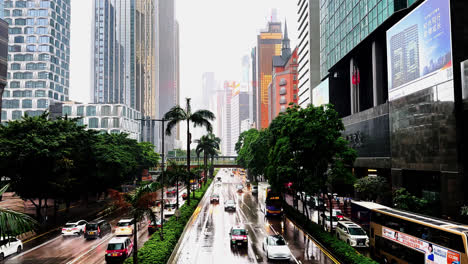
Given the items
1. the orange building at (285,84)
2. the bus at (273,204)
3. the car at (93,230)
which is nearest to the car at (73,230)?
the car at (93,230)

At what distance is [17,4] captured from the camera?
130125mm

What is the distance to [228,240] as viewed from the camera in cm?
3228

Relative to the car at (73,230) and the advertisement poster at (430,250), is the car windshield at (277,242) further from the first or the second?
the car at (73,230)

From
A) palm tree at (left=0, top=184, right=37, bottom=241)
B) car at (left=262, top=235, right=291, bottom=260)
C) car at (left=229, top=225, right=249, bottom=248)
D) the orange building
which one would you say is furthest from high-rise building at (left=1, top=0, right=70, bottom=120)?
palm tree at (left=0, top=184, right=37, bottom=241)

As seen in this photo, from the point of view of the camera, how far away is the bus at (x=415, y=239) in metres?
15.9

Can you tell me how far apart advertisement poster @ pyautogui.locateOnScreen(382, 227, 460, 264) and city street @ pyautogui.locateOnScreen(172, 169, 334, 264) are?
20.0 ft

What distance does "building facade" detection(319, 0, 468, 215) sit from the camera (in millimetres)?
31000

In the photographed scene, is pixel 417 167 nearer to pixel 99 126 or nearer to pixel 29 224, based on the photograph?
pixel 29 224

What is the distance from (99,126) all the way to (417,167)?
119 m

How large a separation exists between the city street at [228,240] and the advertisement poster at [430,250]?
609 cm

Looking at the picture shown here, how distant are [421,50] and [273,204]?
987 inches

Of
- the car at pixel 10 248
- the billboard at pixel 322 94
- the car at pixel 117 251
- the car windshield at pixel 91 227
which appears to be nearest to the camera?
the car at pixel 117 251

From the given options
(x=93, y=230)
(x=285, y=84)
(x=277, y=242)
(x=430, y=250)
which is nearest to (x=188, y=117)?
(x=93, y=230)

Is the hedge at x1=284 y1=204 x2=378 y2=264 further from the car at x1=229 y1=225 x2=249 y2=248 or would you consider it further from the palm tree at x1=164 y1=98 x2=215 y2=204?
the palm tree at x1=164 y1=98 x2=215 y2=204
